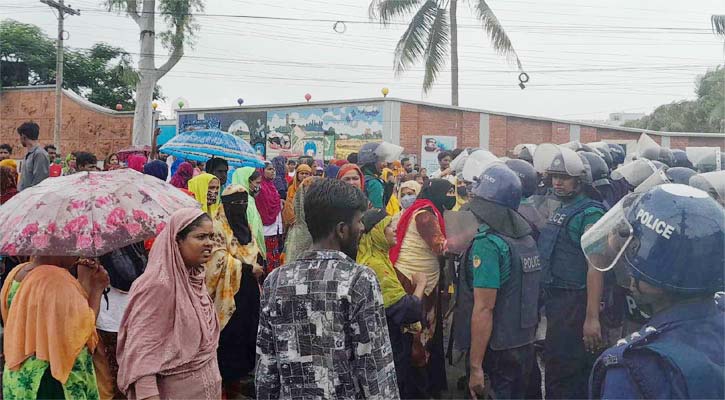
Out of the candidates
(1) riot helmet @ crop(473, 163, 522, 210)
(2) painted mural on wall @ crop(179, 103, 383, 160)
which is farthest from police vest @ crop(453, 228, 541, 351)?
(2) painted mural on wall @ crop(179, 103, 383, 160)

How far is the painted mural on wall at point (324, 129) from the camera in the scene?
20.2 m

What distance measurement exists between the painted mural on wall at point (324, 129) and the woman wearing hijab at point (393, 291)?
15.8 metres

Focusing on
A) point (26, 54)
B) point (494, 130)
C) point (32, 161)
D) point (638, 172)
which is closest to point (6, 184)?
point (32, 161)

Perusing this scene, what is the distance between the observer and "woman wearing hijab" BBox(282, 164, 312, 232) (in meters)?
7.47

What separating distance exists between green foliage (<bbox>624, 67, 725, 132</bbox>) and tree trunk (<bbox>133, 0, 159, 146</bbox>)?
25358 millimetres

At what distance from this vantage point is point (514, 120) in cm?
2356

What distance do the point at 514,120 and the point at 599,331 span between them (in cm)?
2051

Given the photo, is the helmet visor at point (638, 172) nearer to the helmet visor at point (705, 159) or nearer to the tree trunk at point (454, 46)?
the helmet visor at point (705, 159)

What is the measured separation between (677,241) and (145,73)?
19.2 meters

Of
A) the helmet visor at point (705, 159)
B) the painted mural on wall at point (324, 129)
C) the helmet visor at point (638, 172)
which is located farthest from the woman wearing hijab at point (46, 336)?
the painted mural on wall at point (324, 129)

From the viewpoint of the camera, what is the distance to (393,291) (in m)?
3.92

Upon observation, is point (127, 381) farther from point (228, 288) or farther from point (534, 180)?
point (534, 180)

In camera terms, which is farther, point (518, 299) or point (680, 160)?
point (680, 160)

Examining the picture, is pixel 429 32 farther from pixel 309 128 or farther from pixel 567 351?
pixel 567 351
